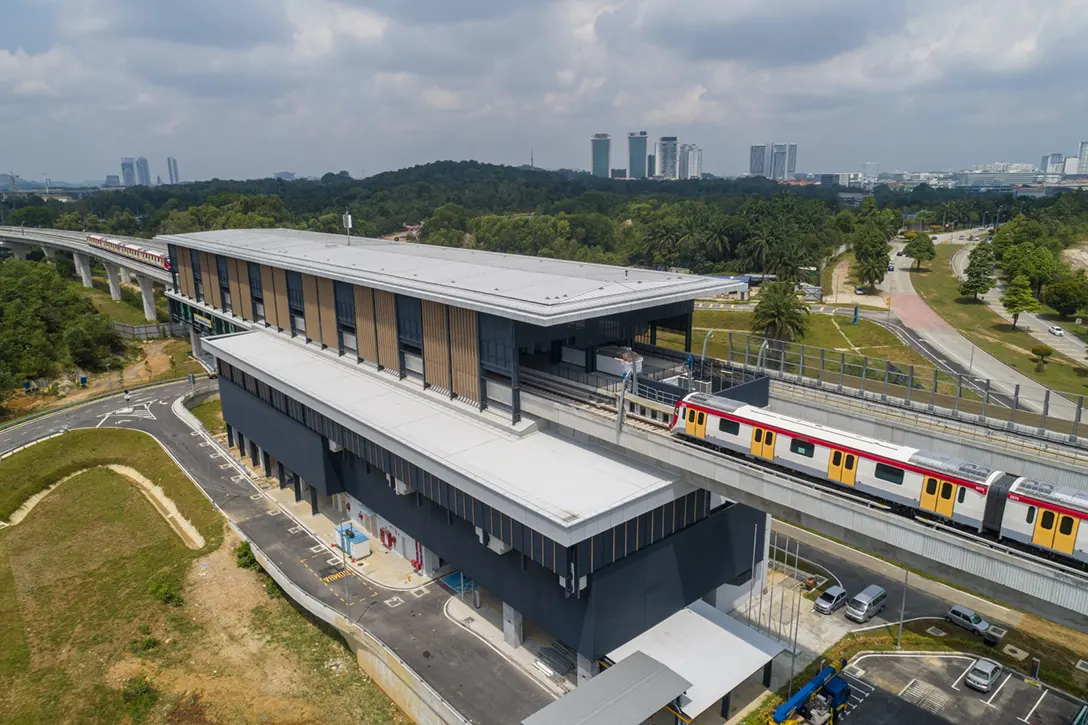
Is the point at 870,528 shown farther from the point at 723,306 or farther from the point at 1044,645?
the point at 723,306

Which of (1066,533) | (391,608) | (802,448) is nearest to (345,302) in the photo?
(391,608)

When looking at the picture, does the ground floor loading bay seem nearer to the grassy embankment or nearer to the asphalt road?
the asphalt road

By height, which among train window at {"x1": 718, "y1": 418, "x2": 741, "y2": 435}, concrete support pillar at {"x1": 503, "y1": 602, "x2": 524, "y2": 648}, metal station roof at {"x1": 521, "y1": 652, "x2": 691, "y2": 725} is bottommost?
concrete support pillar at {"x1": 503, "y1": 602, "x2": 524, "y2": 648}

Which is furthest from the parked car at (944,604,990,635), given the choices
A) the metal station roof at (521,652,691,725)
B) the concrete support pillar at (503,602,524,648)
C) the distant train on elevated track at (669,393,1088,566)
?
the concrete support pillar at (503,602,524,648)

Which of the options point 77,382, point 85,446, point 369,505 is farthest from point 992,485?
point 77,382

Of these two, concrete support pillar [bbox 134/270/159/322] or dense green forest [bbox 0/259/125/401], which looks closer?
dense green forest [bbox 0/259/125/401]

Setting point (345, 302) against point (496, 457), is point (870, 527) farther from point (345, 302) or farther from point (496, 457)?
point (345, 302)

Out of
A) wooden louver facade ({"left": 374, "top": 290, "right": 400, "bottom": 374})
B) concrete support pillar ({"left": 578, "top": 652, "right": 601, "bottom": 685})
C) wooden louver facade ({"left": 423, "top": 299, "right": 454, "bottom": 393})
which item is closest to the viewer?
concrete support pillar ({"left": 578, "top": 652, "right": 601, "bottom": 685})
